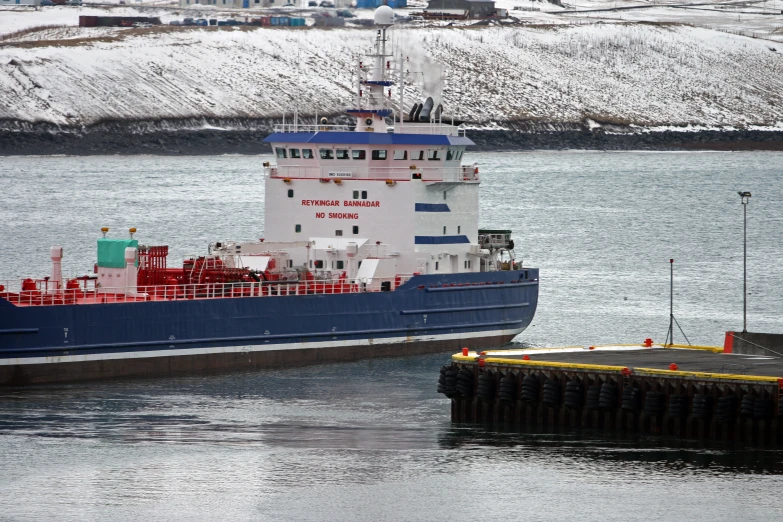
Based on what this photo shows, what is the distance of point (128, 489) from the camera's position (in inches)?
1144

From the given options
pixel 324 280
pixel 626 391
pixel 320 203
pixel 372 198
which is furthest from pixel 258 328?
pixel 626 391

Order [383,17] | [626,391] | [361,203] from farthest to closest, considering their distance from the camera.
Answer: [383,17] < [361,203] < [626,391]

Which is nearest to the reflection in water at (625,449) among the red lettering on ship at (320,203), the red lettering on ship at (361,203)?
the red lettering on ship at (361,203)

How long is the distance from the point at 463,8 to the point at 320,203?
15319cm

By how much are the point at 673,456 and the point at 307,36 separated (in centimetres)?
14130

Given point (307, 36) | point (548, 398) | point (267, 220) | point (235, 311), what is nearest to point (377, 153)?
point (267, 220)

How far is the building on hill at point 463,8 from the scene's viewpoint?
190 metres

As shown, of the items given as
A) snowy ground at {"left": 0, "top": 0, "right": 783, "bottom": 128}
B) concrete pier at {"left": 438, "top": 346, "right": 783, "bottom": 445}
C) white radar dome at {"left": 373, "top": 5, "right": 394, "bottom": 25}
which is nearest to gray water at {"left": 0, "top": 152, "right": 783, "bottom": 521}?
concrete pier at {"left": 438, "top": 346, "right": 783, "bottom": 445}

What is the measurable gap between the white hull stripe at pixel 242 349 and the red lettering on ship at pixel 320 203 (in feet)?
12.5

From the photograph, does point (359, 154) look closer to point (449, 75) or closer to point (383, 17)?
point (383, 17)

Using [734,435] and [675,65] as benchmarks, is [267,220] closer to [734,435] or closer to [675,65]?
[734,435]

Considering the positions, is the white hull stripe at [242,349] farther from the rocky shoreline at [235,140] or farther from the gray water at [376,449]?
the rocky shoreline at [235,140]

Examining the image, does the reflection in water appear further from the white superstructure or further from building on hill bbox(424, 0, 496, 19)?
building on hill bbox(424, 0, 496, 19)

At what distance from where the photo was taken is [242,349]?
40.2 metres
